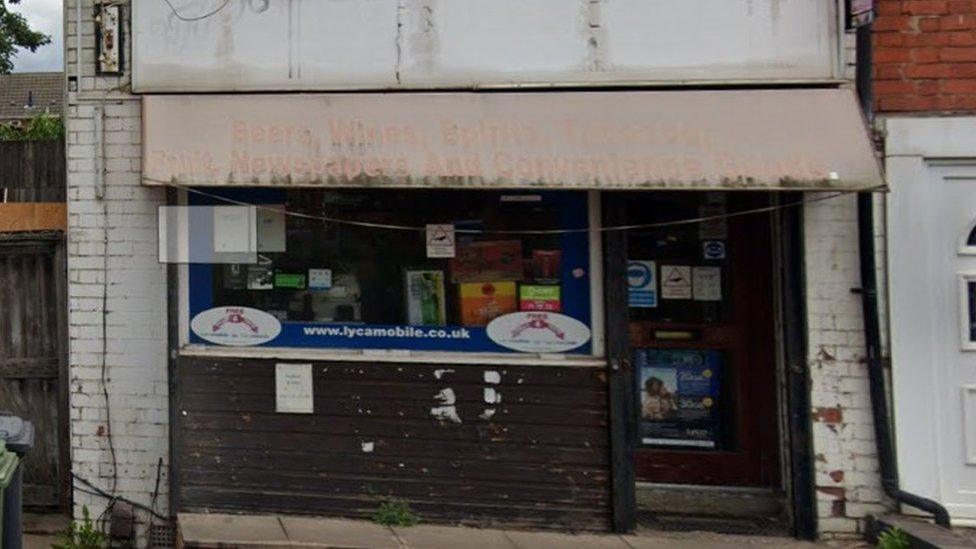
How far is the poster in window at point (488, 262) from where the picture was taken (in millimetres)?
5215

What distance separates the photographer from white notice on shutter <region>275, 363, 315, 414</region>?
16.9ft

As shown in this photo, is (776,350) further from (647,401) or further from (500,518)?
(500,518)

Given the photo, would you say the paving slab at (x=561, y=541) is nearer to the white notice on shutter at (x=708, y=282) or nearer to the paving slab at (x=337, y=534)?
the paving slab at (x=337, y=534)

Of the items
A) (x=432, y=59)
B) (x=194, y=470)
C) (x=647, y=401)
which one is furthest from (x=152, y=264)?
(x=647, y=401)

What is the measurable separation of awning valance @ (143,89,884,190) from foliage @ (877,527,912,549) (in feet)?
6.30

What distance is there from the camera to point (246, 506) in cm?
517

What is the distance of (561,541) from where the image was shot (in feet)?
16.0

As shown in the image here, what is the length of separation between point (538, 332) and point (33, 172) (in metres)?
3.78

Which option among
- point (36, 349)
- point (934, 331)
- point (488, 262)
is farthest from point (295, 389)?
point (934, 331)

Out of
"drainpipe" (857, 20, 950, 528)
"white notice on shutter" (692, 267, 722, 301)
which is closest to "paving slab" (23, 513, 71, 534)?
"white notice on shutter" (692, 267, 722, 301)

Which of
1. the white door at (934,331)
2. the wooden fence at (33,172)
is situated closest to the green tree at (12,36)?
the wooden fence at (33,172)

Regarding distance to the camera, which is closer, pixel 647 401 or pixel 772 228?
pixel 772 228

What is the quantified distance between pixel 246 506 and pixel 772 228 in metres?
3.78

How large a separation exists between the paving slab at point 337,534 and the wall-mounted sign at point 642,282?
2277mm
